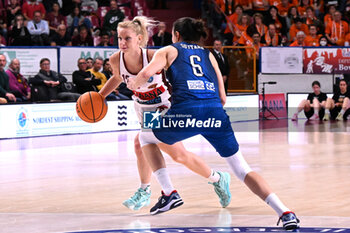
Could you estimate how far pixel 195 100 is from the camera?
6.55 m

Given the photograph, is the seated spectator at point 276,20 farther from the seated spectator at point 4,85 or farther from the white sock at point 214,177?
the white sock at point 214,177

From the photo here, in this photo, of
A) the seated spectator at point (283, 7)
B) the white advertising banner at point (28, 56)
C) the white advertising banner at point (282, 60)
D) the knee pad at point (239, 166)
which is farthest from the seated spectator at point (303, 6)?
the knee pad at point (239, 166)

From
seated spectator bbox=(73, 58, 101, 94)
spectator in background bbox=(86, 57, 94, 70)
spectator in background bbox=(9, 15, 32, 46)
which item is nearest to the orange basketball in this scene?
seated spectator bbox=(73, 58, 101, 94)

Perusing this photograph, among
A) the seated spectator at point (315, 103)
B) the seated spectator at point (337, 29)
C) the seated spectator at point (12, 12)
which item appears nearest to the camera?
the seated spectator at point (12, 12)

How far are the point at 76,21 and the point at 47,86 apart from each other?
4980 millimetres

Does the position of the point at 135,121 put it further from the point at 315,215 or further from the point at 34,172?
the point at 315,215

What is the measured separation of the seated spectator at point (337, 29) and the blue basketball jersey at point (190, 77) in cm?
1861

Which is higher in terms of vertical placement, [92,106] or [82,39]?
[92,106]

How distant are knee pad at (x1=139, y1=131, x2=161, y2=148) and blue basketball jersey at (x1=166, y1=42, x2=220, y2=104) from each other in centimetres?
51

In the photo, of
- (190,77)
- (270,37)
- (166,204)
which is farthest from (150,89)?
(270,37)

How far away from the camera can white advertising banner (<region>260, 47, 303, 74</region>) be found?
2306 centimetres

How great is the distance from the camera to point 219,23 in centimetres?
2534

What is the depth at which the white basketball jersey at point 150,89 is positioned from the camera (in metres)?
7.25

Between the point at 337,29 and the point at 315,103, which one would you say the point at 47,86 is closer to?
the point at 315,103
